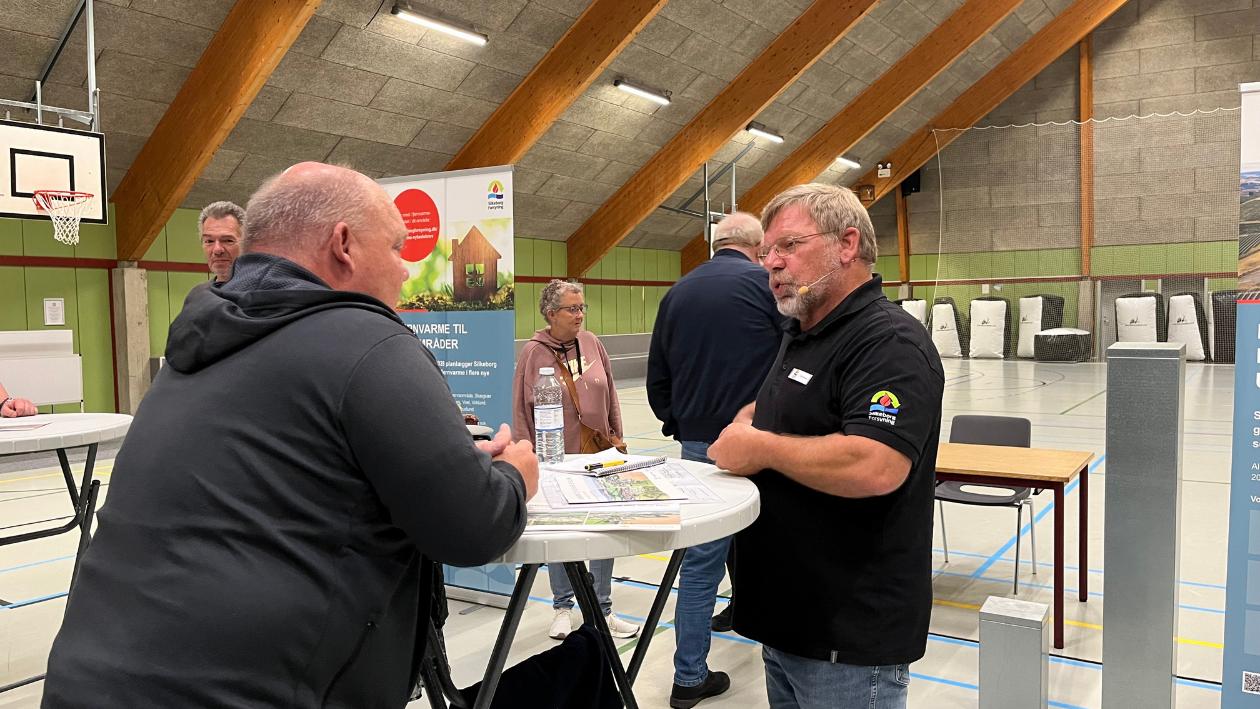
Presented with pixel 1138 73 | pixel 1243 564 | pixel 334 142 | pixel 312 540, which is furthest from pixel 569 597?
pixel 1138 73

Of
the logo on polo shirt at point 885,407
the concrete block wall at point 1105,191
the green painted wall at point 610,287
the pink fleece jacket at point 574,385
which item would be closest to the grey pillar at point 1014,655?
the logo on polo shirt at point 885,407

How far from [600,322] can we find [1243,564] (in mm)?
13531

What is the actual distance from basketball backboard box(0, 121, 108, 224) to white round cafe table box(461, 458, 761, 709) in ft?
23.1

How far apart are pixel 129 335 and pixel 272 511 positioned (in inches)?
373

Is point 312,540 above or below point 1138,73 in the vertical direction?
below

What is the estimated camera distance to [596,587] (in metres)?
3.58

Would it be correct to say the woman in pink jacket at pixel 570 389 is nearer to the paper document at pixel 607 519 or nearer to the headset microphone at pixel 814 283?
the headset microphone at pixel 814 283

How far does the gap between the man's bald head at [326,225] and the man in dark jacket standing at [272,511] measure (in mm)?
70

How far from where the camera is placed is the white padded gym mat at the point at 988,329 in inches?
465

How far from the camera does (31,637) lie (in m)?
3.77

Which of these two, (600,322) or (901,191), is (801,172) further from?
(600,322)

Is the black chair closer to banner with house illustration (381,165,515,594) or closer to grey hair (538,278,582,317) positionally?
grey hair (538,278,582,317)

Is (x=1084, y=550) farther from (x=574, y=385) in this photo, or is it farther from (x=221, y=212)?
(x=221, y=212)

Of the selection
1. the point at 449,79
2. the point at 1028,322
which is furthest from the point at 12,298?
the point at 1028,322
